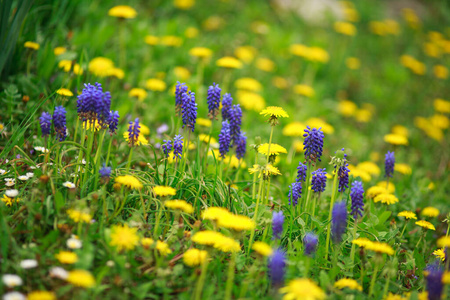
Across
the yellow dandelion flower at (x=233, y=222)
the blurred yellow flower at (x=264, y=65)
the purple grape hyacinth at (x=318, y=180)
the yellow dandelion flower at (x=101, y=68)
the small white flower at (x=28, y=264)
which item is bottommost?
the small white flower at (x=28, y=264)

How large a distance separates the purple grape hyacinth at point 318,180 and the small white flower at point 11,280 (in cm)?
159

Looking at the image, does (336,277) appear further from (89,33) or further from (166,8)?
(166,8)

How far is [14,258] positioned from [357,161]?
3.72 metres

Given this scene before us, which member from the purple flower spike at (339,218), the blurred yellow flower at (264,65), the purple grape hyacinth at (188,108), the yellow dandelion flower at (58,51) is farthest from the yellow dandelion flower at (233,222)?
the blurred yellow flower at (264,65)

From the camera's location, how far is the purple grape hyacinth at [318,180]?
239 centimetres

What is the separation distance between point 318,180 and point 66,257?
4.67ft

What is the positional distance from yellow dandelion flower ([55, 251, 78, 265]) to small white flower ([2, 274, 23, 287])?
6.6 inches

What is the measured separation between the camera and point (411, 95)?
266 inches

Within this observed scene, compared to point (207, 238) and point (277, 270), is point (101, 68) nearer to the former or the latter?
point (207, 238)

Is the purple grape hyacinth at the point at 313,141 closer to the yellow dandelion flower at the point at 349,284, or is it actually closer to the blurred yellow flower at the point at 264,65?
the yellow dandelion flower at the point at 349,284

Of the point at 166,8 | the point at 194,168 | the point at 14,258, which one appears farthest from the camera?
the point at 166,8

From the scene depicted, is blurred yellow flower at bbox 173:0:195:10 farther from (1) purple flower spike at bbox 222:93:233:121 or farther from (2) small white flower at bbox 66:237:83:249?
(2) small white flower at bbox 66:237:83:249

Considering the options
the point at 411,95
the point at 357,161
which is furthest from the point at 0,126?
the point at 411,95

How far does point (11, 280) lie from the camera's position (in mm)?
1613
